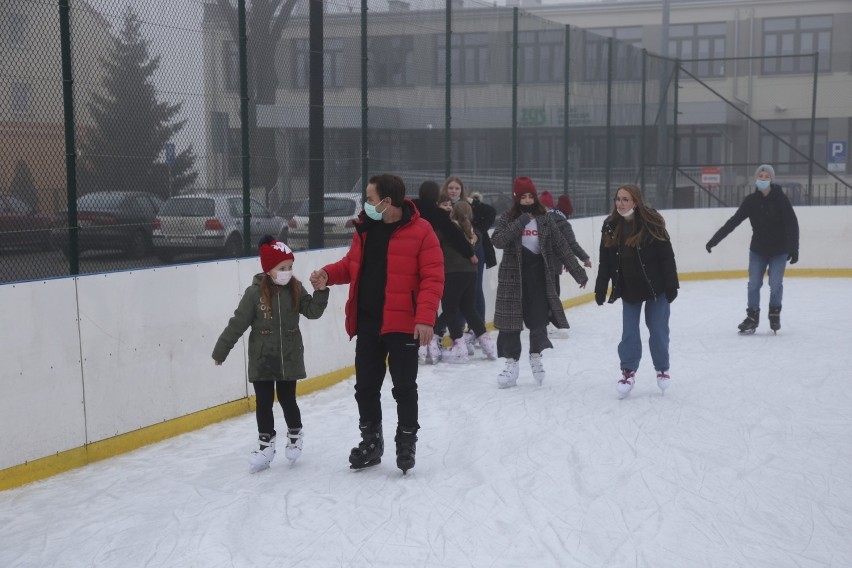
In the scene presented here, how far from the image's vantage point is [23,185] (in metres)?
5.89

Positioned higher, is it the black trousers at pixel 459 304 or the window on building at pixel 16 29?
the window on building at pixel 16 29

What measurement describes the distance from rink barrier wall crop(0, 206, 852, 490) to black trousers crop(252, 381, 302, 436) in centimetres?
97

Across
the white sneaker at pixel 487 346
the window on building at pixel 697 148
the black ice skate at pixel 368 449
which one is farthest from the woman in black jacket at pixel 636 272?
the window on building at pixel 697 148

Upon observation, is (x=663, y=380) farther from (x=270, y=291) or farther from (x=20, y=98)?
(x=20, y=98)

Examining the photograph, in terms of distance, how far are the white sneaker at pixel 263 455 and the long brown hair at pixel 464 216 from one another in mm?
3664

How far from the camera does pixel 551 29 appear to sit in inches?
550

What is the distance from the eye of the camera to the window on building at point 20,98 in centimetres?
580

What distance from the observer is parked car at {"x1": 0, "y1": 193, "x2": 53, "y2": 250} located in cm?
573

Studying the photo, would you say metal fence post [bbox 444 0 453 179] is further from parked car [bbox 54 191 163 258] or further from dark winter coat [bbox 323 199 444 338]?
dark winter coat [bbox 323 199 444 338]

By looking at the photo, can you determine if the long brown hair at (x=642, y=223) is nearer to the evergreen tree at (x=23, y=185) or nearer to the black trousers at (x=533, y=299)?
the black trousers at (x=533, y=299)

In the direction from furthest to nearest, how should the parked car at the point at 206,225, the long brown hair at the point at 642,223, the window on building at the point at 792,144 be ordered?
the window on building at the point at 792,144, the long brown hair at the point at 642,223, the parked car at the point at 206,225

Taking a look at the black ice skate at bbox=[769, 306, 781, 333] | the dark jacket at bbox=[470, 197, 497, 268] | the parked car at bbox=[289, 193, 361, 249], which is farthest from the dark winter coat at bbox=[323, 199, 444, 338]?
the black ice skate at bbox=[769, 306, 781, 333]

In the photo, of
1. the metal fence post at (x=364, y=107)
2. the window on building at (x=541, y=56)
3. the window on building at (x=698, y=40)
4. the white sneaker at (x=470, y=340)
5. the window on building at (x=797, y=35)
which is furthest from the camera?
the window on building at (x=698, y=40)

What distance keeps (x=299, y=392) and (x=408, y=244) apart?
110 inches
